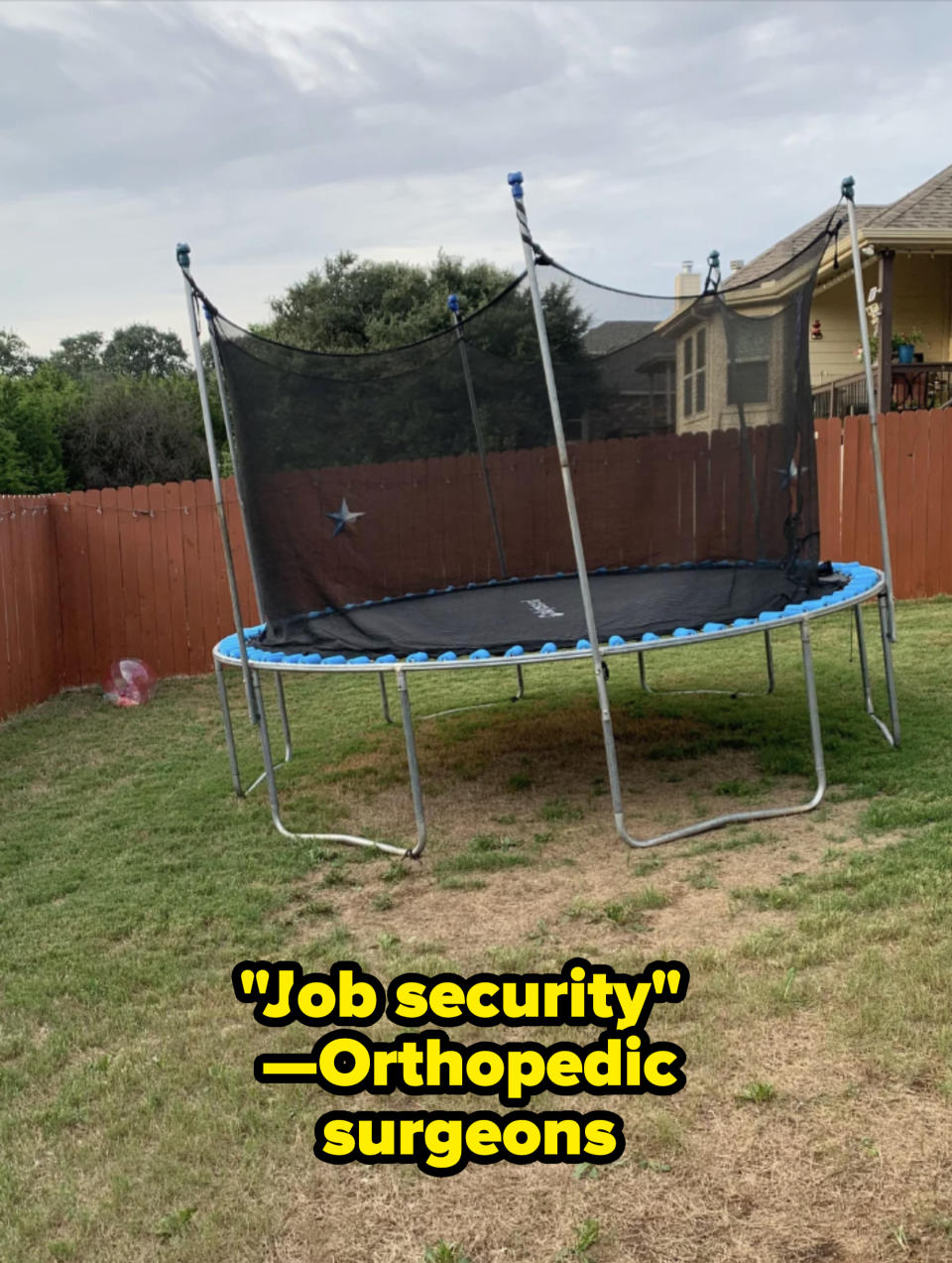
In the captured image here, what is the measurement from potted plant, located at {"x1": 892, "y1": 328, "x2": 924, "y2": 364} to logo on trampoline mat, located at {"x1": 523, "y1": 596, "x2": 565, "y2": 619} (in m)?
6.89

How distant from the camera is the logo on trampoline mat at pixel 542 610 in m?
4.18

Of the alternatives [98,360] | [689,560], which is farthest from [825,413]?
[98,360]

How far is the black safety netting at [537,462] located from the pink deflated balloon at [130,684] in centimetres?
253

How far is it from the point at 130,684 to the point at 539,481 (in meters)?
3.19

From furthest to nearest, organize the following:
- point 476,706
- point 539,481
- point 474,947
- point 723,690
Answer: point 476,706, point 723,690, point 539,481, point 474,947

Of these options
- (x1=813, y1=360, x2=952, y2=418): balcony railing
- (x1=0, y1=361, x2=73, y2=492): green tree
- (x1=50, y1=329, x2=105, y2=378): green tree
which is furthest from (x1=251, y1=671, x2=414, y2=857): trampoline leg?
(x1=50, y1=329, x2=105, y2=378): green tree

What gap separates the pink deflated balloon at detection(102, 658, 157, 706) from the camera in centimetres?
654

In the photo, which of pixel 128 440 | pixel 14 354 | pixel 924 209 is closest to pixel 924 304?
pixel 924 209

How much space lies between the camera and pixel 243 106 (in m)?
6.83

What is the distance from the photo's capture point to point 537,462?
475cm

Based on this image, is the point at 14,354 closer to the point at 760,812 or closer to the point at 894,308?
A: the point at 894,308

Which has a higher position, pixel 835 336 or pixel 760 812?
pixel 835 336

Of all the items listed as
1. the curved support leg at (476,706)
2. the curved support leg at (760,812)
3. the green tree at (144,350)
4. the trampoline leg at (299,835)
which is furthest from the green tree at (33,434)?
the green tree at (144,350)

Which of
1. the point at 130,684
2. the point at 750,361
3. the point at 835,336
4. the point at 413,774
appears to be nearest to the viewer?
the point at 413,774
